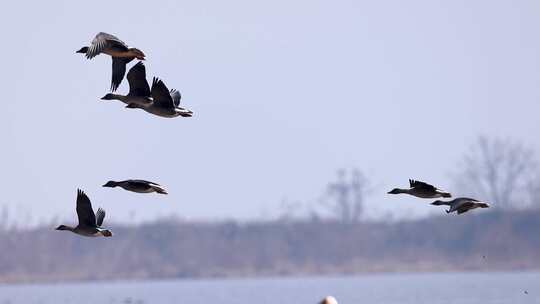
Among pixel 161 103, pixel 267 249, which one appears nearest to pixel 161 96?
pixel 161 103

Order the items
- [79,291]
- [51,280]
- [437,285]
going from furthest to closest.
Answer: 1. [51,280]
2. [79,291]
3. [437,285]

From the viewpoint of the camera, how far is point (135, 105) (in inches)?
972

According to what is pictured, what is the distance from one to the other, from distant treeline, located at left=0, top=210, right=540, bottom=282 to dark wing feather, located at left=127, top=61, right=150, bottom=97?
41104 mm

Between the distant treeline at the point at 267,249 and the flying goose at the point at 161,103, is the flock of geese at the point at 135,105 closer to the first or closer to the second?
the flying goose at the point at 161,103

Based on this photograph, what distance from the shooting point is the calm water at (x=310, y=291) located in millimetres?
43000

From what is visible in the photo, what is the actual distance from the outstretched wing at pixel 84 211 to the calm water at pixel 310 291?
15987 millimetres

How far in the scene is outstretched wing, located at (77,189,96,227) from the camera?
24.4m

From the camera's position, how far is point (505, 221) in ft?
224

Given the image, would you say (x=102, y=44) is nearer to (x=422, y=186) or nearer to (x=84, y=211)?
(x=84, y=211)

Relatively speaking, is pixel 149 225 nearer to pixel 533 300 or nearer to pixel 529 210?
pixel 529 210

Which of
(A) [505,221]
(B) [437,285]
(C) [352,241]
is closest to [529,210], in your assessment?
(A) [505,221]

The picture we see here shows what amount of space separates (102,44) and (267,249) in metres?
47.7

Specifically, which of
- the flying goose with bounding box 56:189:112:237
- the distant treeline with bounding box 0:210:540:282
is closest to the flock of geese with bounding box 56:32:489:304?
the flying goose with bounding box 56:189:112:237

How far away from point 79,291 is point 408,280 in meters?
11.3
